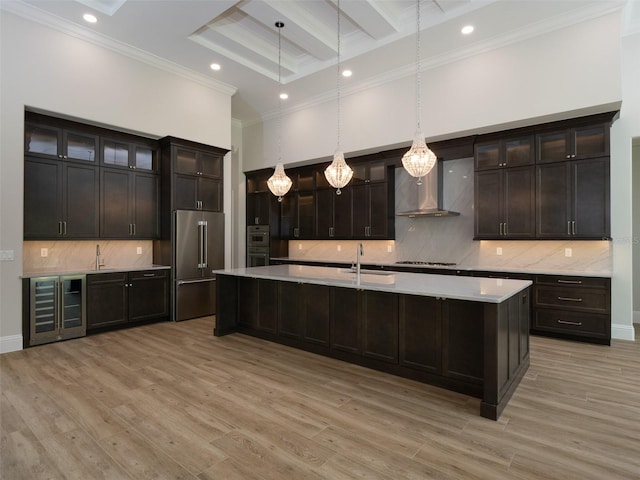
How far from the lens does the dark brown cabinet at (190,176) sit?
19.2ft

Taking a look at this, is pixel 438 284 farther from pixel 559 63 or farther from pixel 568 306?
pixel 559 63

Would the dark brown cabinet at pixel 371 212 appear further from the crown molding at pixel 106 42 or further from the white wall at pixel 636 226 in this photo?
the white wall at pixel 636 226

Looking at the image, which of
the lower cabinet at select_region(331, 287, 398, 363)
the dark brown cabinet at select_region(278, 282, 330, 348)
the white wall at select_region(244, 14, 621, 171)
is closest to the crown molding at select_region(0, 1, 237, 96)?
the white wall at select_region(244, 14, 621, 171)

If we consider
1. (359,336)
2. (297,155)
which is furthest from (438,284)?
(297,155)

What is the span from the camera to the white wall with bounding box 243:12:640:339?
430cm

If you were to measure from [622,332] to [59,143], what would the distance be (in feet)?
26.6

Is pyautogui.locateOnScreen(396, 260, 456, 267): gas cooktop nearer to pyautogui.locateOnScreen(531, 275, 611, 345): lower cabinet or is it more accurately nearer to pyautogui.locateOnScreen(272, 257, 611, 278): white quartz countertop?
pyautogui.locateOnScreen(272, 257, 611, 278): white quartz countertop

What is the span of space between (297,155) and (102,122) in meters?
3.52

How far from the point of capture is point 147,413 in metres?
2.69

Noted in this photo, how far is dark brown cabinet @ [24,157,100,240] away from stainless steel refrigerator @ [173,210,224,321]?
1.21 metres

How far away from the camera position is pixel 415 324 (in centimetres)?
330

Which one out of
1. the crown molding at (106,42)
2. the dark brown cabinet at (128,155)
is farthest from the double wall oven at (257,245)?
the crown molding at (106,42)

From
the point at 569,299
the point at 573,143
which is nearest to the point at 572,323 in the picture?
the point at 569,299

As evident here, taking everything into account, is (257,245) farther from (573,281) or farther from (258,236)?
(573,281)
